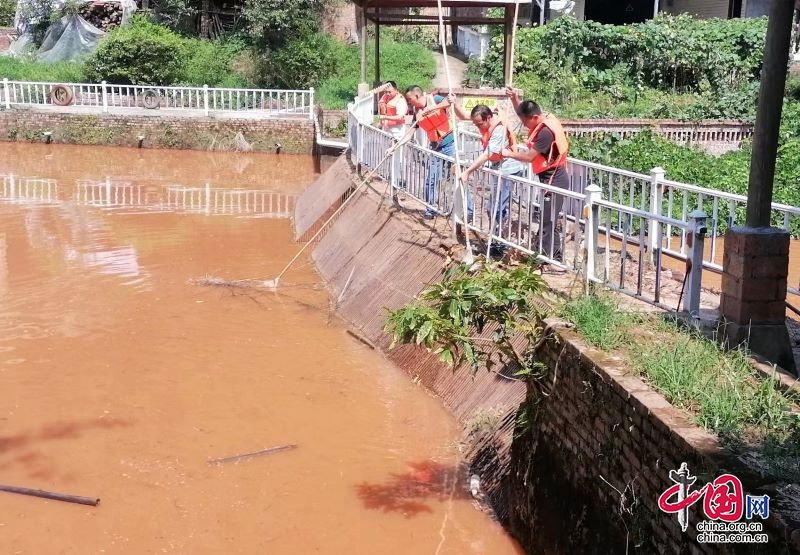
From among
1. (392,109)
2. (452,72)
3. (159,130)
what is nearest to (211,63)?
(159,130)

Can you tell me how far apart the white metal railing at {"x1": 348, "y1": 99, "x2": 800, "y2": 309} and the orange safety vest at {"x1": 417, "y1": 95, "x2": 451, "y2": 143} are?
0.39m

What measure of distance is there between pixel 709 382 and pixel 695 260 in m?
1.48

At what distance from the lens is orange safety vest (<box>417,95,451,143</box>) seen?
1141 centimetres

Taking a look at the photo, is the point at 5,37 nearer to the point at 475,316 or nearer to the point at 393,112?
the point at 393,112

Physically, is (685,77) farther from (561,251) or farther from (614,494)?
(614,494)

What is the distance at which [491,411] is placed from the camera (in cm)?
Answer: 712

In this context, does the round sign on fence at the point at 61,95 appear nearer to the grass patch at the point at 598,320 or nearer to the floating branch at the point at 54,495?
the floating branch at the point at 54,495

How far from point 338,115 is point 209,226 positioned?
30.9 ft

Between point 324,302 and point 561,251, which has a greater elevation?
point 561,251

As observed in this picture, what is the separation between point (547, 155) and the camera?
840 cm

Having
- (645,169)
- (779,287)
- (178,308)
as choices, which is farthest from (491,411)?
(645,169)

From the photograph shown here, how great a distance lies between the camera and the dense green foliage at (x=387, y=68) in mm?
28656

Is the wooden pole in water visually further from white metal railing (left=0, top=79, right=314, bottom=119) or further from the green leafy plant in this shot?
white metal railing (left=0, top=79, right=314, bottom=119)

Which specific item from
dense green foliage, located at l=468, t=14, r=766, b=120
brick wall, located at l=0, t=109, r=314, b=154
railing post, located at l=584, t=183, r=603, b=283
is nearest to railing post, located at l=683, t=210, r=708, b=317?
railing post, located at l=584, t=183, r=603, b=283
